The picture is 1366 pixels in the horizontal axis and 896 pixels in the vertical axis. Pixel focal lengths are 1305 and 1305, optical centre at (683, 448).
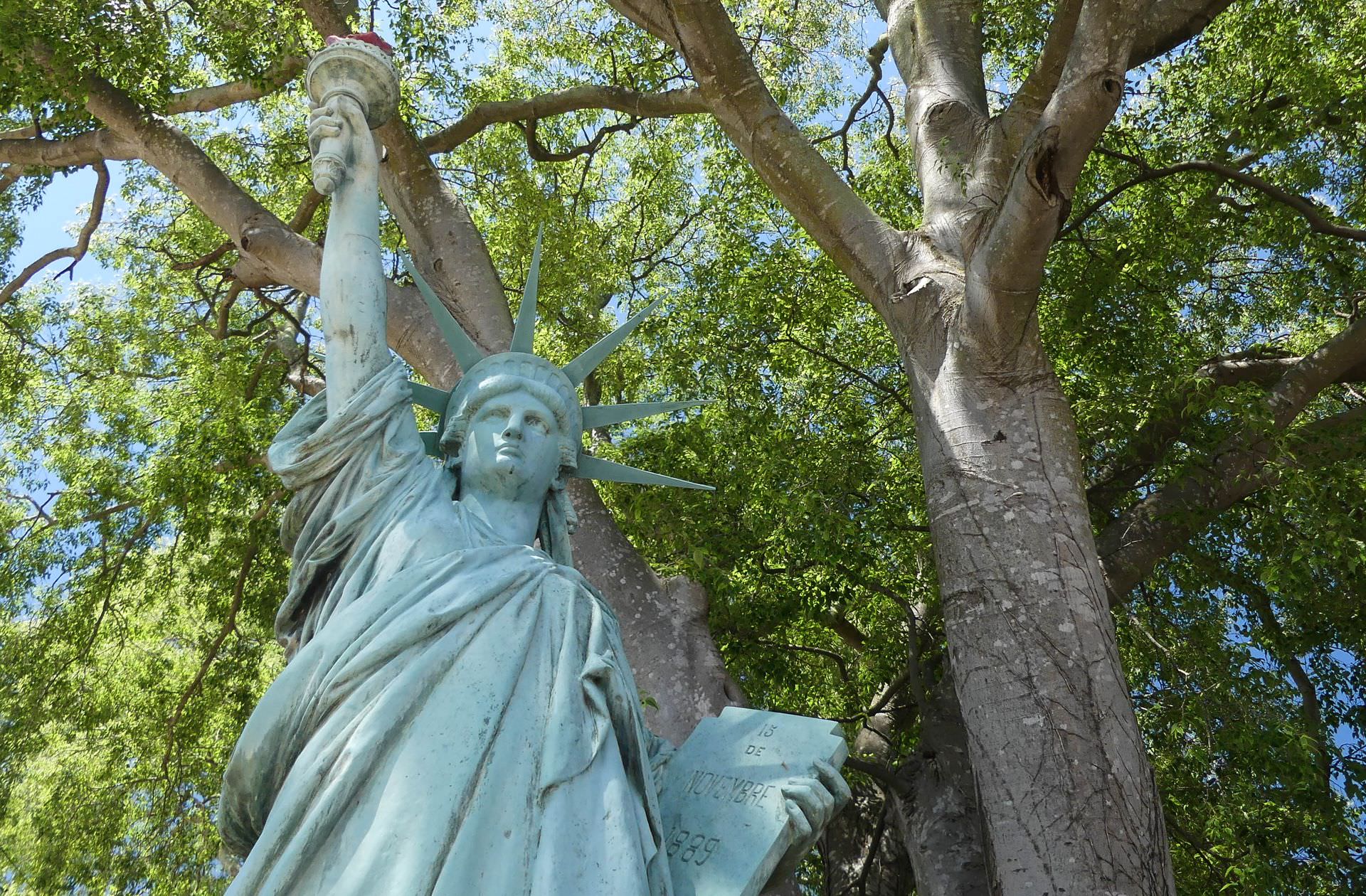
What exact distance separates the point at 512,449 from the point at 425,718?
0.98 m

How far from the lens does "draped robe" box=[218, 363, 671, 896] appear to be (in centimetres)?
267

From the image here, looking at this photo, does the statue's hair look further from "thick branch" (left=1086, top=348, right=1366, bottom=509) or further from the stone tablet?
→ "thick branch" (left=1086, top=348, right=1366, bottom=509)

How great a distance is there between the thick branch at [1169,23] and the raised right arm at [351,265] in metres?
5.11

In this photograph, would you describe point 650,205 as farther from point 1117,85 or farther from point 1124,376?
point 1117,85

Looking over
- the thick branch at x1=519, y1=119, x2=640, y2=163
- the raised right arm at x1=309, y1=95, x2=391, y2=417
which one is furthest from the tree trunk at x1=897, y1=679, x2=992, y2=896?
the thick branch at x1=519, y1=119, x2=640, y2=163

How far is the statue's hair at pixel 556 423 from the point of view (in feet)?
12.4

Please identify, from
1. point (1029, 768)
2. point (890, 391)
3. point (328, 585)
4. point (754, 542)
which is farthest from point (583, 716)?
point (890, 391)

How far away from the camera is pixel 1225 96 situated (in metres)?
8.98

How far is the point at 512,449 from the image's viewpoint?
11.9 ft

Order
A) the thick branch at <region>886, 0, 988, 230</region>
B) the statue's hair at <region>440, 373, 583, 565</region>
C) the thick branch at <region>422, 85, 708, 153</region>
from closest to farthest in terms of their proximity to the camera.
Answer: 1. the statue's hair at <region>440, 373, 583, 565</region>
2. the thick branch at <region>886, 0, 988, 230</region>
3. the thick branch at <region>422, 85, 708, 153</region>

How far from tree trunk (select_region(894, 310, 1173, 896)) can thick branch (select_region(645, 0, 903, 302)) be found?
0.84 metres

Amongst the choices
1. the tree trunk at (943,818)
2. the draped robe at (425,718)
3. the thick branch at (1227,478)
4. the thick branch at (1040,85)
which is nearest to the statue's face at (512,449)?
the draped robe at (425,718)

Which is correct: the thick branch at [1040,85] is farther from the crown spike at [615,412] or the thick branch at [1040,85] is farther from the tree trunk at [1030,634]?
the crown spike at [615,412]

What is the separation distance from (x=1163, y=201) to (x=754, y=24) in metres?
4.07
